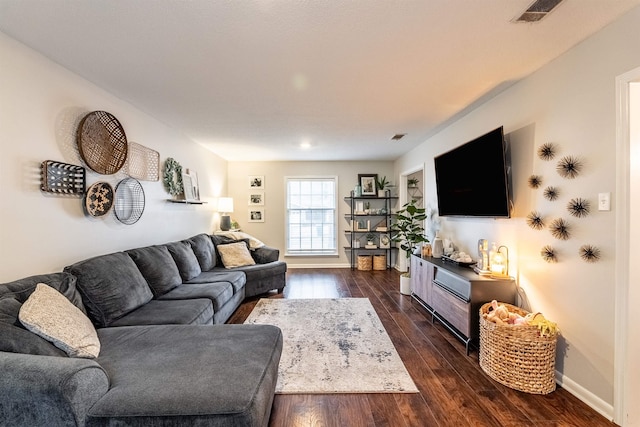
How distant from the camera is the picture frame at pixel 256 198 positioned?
6.42 meters

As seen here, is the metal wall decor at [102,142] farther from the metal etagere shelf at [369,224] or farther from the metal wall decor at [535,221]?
the metal etagere shelf at [369,224]

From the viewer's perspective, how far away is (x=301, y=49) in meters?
2.00

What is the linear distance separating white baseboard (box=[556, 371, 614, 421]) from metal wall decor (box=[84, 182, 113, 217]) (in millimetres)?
4012

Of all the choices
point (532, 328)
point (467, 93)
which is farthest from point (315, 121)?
point (532, 328)

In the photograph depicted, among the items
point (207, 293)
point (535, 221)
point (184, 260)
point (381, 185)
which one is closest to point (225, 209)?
point (184, 260)

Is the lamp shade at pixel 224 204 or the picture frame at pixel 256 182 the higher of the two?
the picture frame at pixel 256 182

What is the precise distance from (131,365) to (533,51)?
129 inches

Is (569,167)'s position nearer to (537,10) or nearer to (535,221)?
(535,221)

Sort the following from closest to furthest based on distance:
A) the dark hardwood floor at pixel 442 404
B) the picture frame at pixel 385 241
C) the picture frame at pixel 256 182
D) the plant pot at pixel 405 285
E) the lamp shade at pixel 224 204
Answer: the dark hardwood floor at pixel 442 404 < the plant pot at pixel 405 285 < the lamp shade at pixel 224 204 < the picture frame at pixel 385 241 < the picture frame at pixel 256 182

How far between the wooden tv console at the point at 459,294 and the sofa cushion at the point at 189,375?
69.8 inches

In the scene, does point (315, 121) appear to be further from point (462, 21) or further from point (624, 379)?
point (624, 379)

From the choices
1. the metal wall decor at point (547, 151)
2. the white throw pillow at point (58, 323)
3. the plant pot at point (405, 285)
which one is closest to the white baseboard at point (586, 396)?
the metal wall decor at point (547, 151)

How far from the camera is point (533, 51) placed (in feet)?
6.70

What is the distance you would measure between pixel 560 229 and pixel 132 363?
9.67ft
